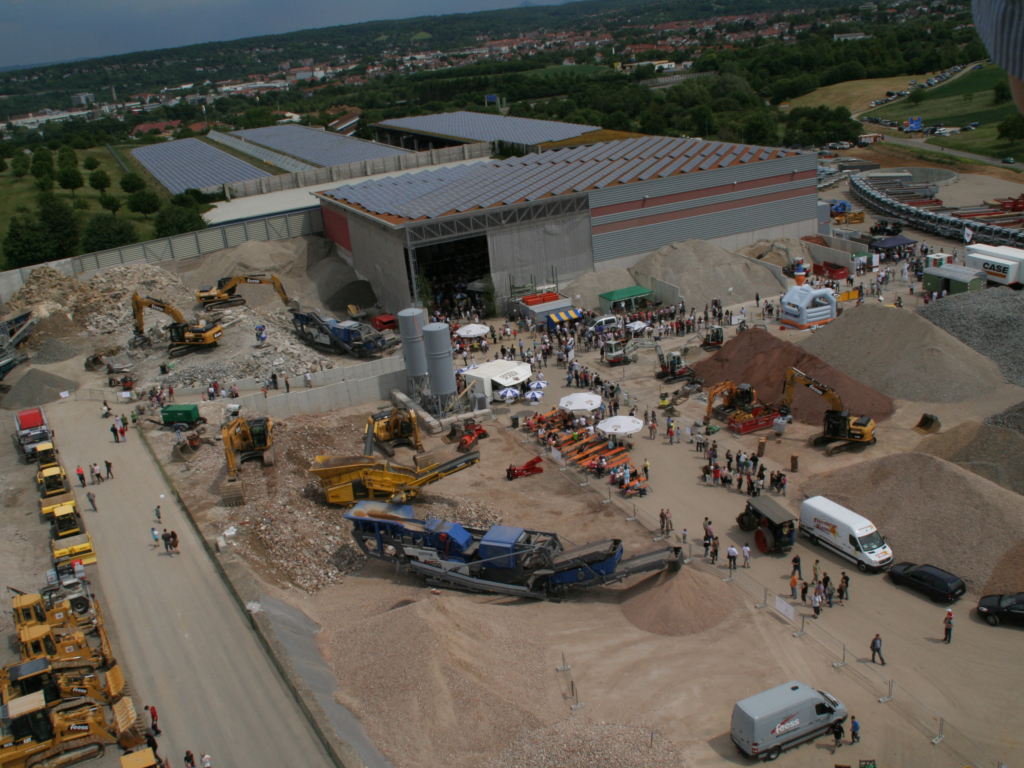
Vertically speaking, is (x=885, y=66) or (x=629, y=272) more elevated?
(x=885, y=66)

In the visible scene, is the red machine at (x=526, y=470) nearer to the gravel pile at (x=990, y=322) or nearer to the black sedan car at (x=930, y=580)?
the black sedan car at (x=930, y=580)

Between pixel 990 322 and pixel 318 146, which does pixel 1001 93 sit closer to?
pixel 990 322

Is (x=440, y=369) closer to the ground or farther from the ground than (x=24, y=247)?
closer to the ground

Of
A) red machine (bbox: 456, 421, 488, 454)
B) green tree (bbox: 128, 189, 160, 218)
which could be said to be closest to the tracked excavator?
red machine (bbox: 456, 421, 488, 454)

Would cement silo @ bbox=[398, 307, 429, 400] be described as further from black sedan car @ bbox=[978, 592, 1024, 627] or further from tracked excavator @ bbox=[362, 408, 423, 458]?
black sedan car @ bbox=[978, 592, 1024, 627]

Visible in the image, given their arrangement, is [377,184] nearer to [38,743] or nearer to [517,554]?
[517,554]

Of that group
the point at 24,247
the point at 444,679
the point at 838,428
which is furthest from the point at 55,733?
the point at 24,247

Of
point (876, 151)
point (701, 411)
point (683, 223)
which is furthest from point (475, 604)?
point (876, 151)
